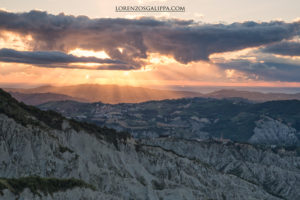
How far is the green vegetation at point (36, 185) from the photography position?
99250 millimetres

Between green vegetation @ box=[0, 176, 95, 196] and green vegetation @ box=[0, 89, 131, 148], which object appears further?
green vegetation @ box=[0, 89, 131, 148]

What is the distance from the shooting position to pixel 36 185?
347 ft

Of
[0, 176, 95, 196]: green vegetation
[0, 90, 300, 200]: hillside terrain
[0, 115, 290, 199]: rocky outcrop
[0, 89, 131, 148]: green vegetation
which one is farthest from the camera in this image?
[0, 89, 131, 148]: green vegetation

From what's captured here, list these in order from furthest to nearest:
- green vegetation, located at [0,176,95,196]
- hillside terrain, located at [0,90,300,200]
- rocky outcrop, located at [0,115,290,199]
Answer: rocky outcrop, located at [0,115,290,199] < hillside terrain, located at [0,90,300,200] < green vegetation, located at [0,176,95,196]

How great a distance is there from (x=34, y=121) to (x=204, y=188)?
85.8m

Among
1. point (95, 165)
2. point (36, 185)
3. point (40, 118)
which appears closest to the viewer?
point (36, 185)

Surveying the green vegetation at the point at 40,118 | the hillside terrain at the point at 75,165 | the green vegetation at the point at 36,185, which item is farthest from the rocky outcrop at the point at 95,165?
the green vegetation at the point at 40,118

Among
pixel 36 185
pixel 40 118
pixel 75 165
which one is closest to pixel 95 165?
pixel 75 165

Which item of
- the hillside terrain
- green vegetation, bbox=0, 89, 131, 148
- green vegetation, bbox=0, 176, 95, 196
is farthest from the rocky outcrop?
green vegetation, bbox=0, 89, 131, 148

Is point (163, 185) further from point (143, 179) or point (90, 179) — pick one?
point (90, 179)

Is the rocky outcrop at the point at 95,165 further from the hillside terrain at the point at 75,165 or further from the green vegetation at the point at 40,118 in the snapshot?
the green vegetation at the point at 40,118

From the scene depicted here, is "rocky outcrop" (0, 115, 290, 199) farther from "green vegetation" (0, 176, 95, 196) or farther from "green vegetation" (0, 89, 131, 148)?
"green vegetation" (0, 89, 131, 148)

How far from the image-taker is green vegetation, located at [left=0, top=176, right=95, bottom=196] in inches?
3907

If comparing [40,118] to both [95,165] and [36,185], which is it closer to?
[95,165]
